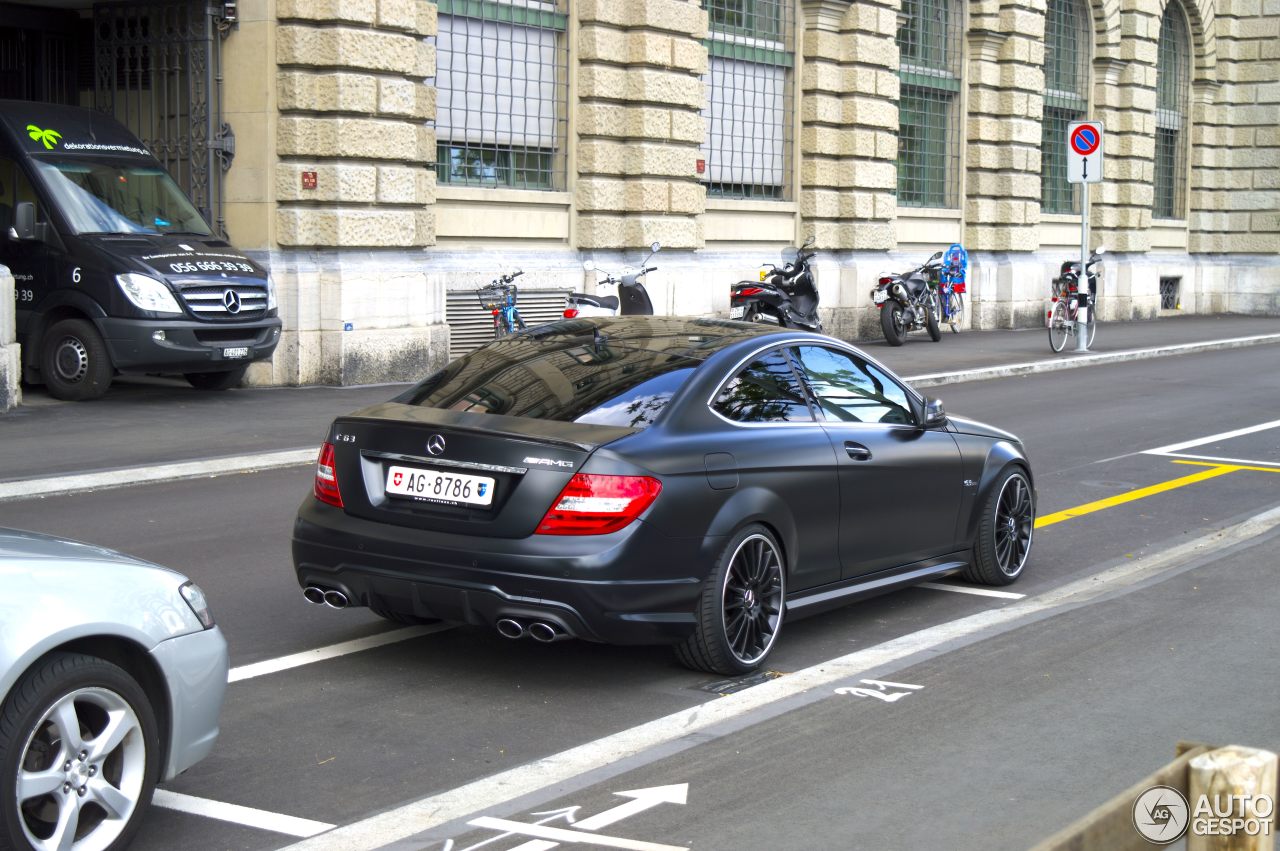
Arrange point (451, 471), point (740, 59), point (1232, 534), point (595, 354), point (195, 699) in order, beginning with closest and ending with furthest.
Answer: point (195, 699) < point (451, 471) < point (595, 354) < point (1232, 534) < point (740, 59)

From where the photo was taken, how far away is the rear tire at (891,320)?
25.2 metres

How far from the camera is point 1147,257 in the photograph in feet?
123

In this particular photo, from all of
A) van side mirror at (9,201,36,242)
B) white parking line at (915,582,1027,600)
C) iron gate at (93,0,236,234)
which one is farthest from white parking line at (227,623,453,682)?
iron gate at (93,0,236,234)

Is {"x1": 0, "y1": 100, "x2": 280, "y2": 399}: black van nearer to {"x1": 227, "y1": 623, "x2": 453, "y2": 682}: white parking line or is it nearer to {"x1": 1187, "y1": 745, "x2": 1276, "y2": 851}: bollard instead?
{"x1": 227, "y1": 623, "x2": 453, "y2": 682}: white parking line

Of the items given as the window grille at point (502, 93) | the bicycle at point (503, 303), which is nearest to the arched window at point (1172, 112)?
the window grille at point (502, 93)

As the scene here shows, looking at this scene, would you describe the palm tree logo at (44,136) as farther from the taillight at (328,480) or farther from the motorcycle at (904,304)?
the motorcycle at (904,304)

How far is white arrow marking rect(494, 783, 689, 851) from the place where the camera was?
475 centimetres

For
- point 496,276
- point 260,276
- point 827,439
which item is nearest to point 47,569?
point 827,439

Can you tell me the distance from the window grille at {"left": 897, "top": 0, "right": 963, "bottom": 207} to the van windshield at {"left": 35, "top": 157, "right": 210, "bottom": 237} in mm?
15372

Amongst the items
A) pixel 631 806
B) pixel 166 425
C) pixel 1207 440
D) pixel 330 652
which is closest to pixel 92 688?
pixel 631 806

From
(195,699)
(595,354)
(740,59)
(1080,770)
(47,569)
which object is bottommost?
(1080,770)

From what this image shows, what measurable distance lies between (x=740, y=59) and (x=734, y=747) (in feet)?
67.8

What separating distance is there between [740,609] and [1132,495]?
245 inches

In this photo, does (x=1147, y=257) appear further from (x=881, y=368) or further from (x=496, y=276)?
(x=881, y=368)
